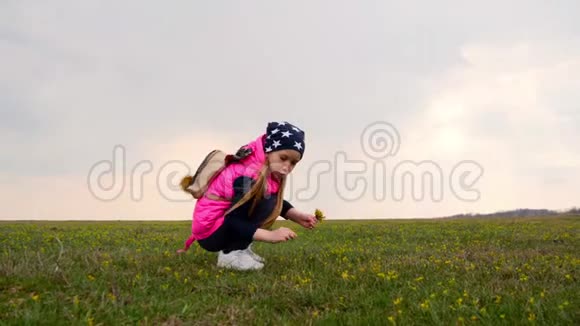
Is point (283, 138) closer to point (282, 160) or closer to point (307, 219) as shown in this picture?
point (282, 160)

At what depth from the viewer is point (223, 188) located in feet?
23.8

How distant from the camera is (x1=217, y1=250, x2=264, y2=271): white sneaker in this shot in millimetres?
7514

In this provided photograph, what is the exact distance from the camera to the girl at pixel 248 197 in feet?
23.6

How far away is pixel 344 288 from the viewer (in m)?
6.25

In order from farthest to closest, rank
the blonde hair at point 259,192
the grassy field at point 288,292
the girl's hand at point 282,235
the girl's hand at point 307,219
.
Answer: the girl's hand at point 307,219 < the blonde hair at point 259,192 < the girl's hand at point 282,235 < the grassy field at point 288,292

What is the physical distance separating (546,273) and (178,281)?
5.51 meters

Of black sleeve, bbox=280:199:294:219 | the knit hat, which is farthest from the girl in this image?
black sleeve, bbox=280:199:294:219

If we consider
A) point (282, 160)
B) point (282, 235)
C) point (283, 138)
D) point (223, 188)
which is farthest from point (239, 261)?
point (283, 138)

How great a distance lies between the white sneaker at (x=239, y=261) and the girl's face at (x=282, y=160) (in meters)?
1.39

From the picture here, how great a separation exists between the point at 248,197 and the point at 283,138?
0.97 meters

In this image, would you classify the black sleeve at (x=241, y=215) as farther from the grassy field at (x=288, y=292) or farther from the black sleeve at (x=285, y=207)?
the black sleeve at (x=285, y=207)

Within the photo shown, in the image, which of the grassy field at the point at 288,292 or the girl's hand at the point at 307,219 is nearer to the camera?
the grassy field at the point at 288,292

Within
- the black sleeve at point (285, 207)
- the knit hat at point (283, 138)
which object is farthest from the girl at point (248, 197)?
the black sleeve at point (285, 207)

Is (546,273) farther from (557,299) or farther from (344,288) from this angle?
(344,288)
